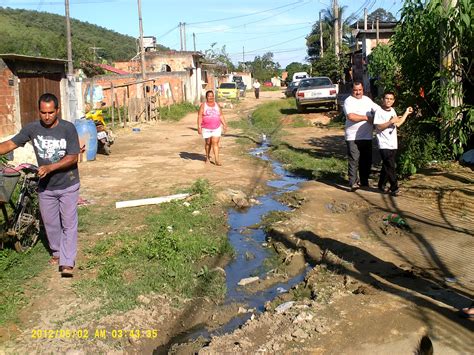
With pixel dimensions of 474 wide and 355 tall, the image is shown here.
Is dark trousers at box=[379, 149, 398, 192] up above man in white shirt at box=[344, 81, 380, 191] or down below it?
below

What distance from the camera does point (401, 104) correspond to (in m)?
10.5

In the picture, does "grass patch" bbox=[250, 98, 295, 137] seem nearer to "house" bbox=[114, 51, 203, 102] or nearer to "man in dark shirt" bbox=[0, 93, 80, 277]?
"house" bbox=[114, 51, 203, 102]

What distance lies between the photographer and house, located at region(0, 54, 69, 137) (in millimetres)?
13508

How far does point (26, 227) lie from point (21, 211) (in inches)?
8.5

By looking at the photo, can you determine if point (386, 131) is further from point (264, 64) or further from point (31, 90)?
point (264, 64)

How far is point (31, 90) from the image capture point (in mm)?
14820

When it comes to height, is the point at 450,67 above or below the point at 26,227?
above

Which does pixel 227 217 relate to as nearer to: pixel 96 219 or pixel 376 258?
pixel 96 219

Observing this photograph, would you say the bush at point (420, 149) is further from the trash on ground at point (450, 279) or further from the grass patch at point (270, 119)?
the grass patch at point (270, 119)

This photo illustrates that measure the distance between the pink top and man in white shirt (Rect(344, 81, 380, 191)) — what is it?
3639 mm

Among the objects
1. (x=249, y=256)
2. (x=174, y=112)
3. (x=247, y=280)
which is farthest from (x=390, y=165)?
(x=174, y=112)

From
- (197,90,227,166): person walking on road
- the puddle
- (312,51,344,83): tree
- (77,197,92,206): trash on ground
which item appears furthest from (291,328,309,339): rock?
(312,51,344,83): tree

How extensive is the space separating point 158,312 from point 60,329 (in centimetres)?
84

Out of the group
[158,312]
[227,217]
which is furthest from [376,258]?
[227,217]
